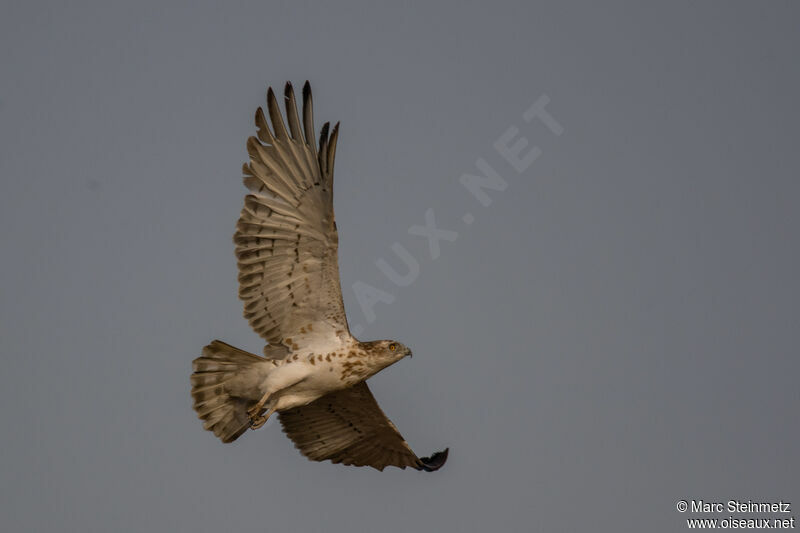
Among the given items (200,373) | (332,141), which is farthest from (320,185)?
(200,373)

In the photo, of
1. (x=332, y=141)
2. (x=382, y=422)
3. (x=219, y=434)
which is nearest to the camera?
(x=332, y=141)

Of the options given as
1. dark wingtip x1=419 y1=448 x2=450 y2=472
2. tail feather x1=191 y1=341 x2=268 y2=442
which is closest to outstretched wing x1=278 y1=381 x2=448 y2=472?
dark wingtip x1=419 y1=448 x2=450 y2=472

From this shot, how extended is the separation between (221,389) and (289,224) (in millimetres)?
2424

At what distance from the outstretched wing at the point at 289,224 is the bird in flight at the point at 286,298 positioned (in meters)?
0.01

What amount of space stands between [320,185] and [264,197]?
76 cm

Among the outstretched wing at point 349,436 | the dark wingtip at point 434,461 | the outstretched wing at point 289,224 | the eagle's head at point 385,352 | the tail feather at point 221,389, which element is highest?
the outstretched wing at point 289,224

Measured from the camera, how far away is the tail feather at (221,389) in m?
14.9

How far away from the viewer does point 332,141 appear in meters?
14.2

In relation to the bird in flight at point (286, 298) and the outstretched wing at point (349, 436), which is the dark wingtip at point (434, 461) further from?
the bird in flight at point (286, 298)

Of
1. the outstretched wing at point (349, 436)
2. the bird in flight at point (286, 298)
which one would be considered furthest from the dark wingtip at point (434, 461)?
the bird in flight at point (286, 298)

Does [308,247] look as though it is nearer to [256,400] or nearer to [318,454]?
[256,400]

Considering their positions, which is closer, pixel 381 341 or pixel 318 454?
pixel 381 341

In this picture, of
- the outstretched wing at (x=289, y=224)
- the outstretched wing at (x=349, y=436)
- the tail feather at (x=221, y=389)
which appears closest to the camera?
the outstretched wing at (x=289, y=224)

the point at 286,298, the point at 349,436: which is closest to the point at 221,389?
the point at 286,298
